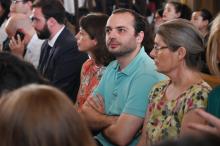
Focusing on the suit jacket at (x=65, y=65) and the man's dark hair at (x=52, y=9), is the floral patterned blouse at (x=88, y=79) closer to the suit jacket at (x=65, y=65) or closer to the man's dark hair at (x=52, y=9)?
the suit jacket at (x=65, y=65)

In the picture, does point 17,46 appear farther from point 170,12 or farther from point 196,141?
point 196,141

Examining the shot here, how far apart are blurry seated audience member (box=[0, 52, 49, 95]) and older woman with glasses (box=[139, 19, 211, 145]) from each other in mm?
692

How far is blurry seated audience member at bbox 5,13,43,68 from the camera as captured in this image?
14.1ft

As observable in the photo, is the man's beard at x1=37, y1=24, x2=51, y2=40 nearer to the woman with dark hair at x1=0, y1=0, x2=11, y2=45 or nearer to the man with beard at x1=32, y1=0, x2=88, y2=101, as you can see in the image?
the man with beard at x1=32, y1=0, x2=88, y2=101

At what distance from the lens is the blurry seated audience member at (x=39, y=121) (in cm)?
116

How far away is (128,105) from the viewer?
2664 millimetres

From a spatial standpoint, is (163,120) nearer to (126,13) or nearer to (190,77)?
(190,77)

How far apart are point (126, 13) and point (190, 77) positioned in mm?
859

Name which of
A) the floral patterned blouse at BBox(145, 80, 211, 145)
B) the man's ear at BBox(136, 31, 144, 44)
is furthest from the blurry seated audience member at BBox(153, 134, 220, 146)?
the man's ear at BBox(136, 31, 144, 44)

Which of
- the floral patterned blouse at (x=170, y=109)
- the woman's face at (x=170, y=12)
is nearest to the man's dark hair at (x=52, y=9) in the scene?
the floral patterned blouse at (x=170, y=109)

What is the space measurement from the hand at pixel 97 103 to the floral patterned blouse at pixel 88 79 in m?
0.31

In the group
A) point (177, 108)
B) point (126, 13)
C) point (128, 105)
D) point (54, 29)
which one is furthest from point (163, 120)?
point (54, 29)

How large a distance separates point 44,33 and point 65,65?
559 millimetres

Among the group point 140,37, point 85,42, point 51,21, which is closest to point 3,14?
point 51,21
